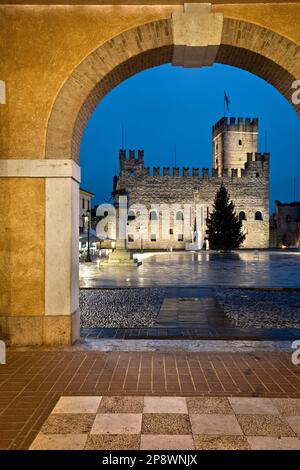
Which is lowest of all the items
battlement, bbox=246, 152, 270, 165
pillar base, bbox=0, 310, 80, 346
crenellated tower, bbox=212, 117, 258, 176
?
pillar base, bbox=0, 310, 80, 346


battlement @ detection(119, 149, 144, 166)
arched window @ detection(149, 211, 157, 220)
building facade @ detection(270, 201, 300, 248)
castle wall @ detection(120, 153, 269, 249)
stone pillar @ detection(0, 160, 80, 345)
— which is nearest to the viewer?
stone pillar @ detection(0, 160, 80, 345)

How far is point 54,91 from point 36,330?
2.84 m

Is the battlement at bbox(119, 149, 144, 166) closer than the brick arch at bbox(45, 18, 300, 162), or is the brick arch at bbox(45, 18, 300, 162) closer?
the brick arch at bbox(45, 18, 300, 162)

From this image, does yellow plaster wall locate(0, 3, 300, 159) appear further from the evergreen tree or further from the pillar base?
the evergreen tree

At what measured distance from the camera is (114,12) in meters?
4.93

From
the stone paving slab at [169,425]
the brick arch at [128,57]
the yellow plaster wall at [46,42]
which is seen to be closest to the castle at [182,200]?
the brick arch at [128,57]

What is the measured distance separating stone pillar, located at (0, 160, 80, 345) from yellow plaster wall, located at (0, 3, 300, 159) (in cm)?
43

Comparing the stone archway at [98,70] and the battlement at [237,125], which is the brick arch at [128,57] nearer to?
the stone archway at [98,70]

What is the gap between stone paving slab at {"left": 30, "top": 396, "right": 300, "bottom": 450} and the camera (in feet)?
8.86

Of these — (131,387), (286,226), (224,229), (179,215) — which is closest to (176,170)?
(179,215)

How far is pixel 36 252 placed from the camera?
499 cm

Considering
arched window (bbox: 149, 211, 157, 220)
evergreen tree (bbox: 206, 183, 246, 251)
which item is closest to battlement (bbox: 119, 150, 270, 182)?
arched window (bbox: 149, 211, 157, 220)

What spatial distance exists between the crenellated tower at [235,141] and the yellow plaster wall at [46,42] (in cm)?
4763

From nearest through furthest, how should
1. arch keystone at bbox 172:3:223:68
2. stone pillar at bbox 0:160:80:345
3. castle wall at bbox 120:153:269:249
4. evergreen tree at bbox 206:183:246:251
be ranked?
arch keystone at bbox 172:3:223:68 → stone pillar at bbox 0:160:80:345 → evergreen tree at bbox 206:183:246:251 → castle wall at bbox 120:153:269:249
